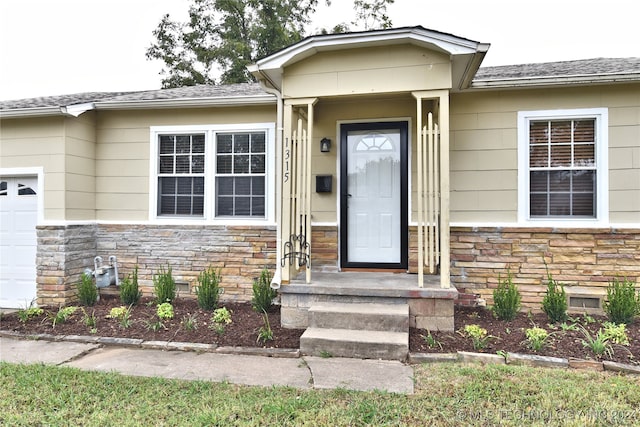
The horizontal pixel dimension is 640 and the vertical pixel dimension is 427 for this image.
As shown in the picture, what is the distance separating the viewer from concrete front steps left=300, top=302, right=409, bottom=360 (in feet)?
11.9

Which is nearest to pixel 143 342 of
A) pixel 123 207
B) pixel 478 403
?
pixel 123 207

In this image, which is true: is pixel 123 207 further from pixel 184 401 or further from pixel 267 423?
pixel 267 423

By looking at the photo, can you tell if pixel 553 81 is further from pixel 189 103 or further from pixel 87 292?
pixel 87 292

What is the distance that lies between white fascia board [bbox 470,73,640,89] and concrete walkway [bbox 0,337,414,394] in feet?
11.8

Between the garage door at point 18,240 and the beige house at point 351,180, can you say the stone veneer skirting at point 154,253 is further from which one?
the garage door at point 18,240

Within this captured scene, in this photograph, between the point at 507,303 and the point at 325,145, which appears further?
the point at 325,145

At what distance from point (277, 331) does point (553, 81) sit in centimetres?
439

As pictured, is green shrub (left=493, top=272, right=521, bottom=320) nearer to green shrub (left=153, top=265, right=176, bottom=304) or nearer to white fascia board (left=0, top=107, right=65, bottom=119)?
green shrub (left=153, top=265, right=176, bottom=304)

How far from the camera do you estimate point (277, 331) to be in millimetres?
4391

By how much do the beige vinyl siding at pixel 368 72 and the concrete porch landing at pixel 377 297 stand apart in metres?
2.15

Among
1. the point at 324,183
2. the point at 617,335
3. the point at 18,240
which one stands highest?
the point at 324,183

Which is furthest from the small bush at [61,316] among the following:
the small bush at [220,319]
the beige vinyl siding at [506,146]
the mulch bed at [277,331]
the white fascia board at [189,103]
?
the beige vinyl siding at [506,146]

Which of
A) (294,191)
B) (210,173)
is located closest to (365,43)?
(294,191)

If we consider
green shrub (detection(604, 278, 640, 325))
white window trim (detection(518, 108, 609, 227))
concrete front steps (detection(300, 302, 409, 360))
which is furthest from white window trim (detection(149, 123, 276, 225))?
green shrub (detection(604, 278, 640, 325))
